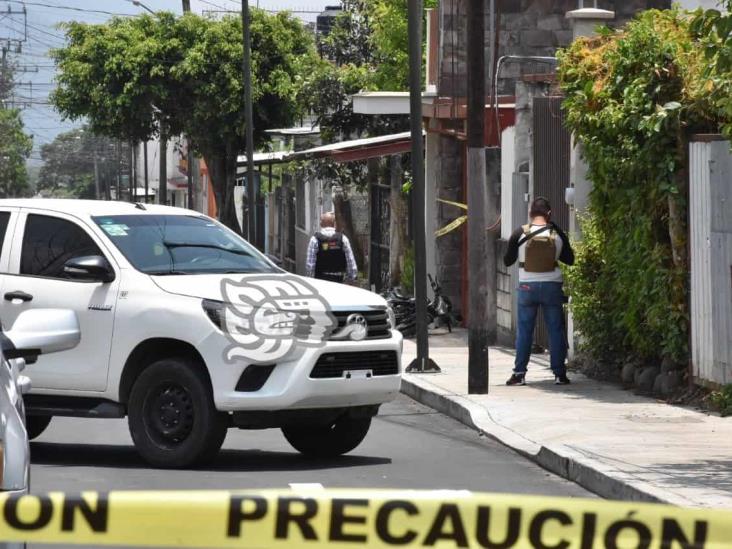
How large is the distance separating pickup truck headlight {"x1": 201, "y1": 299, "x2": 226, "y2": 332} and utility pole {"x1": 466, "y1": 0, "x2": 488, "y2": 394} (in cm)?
498

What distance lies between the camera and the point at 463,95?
25016 mm

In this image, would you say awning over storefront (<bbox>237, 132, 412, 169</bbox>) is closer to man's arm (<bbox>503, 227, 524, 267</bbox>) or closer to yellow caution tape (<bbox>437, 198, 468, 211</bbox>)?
yellow caution tape (<bbox>437, 198, 468, 211</bbox>)

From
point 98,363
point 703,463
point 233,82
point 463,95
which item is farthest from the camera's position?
point 233,82

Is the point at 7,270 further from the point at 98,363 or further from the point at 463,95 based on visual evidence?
the point at 463,95

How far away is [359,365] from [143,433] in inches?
58.6

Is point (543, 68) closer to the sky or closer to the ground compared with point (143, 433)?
closer to the sky

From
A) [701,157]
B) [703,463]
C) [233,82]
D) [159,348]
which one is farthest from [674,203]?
[233,82]

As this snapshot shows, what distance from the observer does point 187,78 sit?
46344mm

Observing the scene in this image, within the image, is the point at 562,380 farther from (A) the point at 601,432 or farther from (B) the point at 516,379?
(A) the point at 601,432

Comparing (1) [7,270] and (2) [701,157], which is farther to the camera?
(2) [701,157]

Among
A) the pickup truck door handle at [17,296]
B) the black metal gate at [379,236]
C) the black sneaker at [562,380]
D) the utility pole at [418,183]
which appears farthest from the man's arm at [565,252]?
the black metal gate at [379,236]

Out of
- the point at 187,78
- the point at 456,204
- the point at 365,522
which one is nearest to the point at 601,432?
the point at 365,522

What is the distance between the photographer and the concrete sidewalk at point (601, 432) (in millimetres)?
9484

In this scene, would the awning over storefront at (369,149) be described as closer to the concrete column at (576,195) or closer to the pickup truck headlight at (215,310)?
the concrete column at (576,195)
